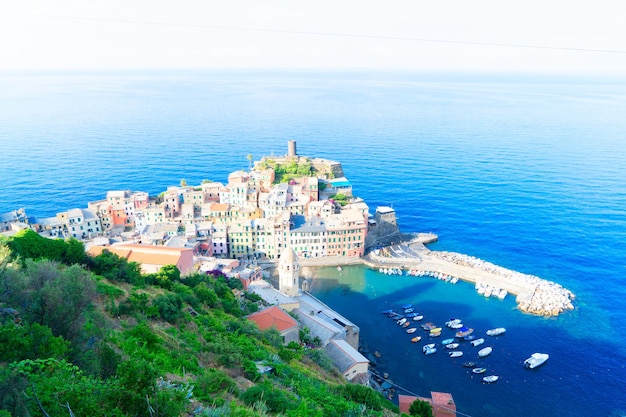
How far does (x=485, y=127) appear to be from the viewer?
145m

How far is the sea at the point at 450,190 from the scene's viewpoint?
4241 centimetres

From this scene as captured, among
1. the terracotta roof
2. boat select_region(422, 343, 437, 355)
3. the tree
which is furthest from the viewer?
boat select_region(422, 343, 437, 355)

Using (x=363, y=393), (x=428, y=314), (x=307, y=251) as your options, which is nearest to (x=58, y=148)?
(x=307, y=251)

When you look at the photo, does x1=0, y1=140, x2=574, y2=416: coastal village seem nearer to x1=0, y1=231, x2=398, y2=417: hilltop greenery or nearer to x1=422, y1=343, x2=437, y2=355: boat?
x1=422, y1=343, x2=437, y2=355: boat

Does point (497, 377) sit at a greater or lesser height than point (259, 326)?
lesser

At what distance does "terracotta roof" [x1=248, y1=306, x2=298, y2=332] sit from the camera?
36469 mm

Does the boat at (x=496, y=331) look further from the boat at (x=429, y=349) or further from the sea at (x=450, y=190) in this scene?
the boat at (x=429, y=349)

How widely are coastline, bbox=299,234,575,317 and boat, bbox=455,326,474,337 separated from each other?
31.7ft

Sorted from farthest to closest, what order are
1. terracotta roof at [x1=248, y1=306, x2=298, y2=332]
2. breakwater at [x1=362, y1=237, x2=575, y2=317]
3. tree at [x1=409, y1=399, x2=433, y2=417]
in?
1. breakwater at [x1=362, y1=237, x2=575, y2=317]
2. terracotta roof at [x1=248, y1=306, x2=298, y2=332]
3. tree at [x1=409, y1=399, x2=433, y2=417]

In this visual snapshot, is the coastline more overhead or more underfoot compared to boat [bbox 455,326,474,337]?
more overhead

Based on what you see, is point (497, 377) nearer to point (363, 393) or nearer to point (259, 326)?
point (363, 393)

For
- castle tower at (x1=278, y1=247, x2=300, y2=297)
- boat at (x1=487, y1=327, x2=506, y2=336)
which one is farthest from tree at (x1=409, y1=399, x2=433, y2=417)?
castle tower at (x1=278, y1=247, x2=300, y2=297)

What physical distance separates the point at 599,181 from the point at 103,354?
108 meters

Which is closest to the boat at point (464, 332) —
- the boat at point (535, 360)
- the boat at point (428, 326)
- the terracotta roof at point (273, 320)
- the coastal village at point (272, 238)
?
the boat at point (428, 326)
